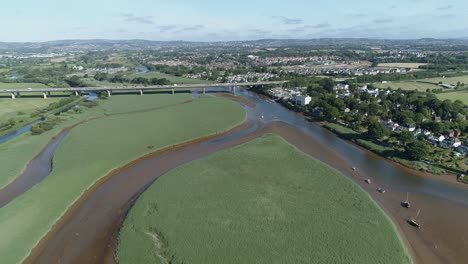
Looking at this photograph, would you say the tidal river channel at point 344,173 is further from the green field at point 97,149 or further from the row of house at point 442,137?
the row of house at point 442,137

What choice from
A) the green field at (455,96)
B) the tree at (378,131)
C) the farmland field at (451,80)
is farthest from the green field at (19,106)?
the farmland field at (451,80)

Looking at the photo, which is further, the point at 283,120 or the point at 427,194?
the point at 283,120

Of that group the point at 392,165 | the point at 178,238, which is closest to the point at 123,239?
the point at 178,238

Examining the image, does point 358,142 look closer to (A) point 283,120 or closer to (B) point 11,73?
(A) point 283,120

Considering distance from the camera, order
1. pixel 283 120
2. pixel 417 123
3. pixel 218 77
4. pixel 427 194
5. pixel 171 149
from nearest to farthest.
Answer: pixel 427 194 → pixel 171 149 → pixel 417 123 → pixel 283 120 → pixel 218 77

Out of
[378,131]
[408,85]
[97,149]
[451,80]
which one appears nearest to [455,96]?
[408,85]

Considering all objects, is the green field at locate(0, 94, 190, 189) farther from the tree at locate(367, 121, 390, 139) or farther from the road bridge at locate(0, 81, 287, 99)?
the tree at locate(367, 121, 390, 139)
